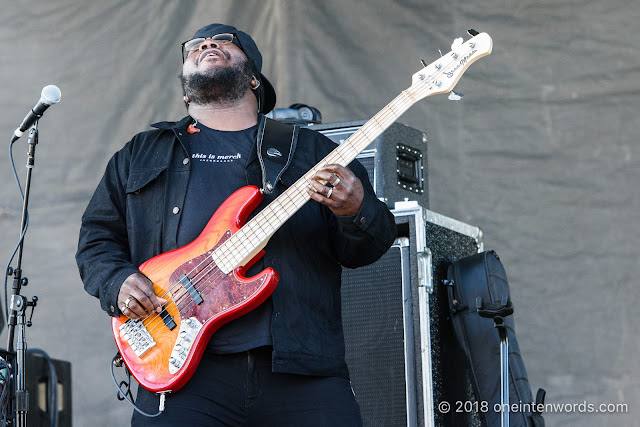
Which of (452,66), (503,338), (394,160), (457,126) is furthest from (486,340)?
(457,126)

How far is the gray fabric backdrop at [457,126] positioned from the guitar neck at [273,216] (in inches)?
75.7

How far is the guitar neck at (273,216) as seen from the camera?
98.5 inches

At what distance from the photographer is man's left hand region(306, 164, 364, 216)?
2.38 m

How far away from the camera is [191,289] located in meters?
2.49

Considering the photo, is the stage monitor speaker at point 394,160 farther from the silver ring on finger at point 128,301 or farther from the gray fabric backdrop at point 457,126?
the silver ring on finger at point 128,301

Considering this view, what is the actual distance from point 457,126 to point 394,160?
98cm

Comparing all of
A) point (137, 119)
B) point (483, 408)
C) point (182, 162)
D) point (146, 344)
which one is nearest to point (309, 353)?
point (146, 344)

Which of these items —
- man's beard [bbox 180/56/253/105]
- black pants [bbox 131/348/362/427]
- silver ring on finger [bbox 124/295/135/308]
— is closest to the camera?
black pants [bbox 131/348/362/427]

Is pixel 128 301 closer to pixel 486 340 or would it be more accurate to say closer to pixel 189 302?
pixel 189 302

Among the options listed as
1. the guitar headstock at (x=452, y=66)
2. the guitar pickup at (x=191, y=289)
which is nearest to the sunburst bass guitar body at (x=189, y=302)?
the guitar pickup at (x=191, y=289)

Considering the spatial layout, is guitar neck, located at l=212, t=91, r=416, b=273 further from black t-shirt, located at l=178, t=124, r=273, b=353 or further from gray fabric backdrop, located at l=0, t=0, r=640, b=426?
gray fabric backdrop, located at l=0, t=0, r=640, b=426

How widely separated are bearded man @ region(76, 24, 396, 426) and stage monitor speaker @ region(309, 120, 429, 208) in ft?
2.33

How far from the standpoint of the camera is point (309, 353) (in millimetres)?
2408

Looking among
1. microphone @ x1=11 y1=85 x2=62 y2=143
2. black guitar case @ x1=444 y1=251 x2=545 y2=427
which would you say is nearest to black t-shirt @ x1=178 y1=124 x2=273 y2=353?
microphone @ x1=11 y1=85 x2=62 y2=143
